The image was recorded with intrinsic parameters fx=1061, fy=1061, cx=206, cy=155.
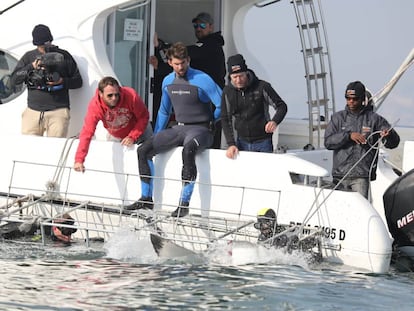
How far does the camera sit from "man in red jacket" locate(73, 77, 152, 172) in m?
8.76

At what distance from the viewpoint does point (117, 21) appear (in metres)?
9.91

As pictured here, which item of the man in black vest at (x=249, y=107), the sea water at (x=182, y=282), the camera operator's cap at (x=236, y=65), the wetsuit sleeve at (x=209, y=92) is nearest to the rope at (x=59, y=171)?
the sea water at (x=182, y=282)

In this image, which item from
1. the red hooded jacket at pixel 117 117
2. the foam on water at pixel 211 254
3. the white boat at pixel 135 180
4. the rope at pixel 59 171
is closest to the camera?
the foam on water at pixel 211 254

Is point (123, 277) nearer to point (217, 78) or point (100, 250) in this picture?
point (100, 250)

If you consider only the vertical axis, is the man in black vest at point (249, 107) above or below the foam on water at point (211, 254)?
above

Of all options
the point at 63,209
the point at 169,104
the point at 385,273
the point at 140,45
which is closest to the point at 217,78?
the point at 140,45

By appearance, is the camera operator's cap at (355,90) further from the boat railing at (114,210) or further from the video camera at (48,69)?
the video camera at (48,69)

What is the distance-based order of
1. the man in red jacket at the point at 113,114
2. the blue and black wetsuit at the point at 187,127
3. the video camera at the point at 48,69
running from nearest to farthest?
the blue and black wetsuit at the point at 187,127 → the man in red jacket at the point at 113,114 → the video camera at the point at 48,69

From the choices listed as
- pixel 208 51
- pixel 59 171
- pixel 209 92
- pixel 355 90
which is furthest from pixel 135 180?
pixel 208 51

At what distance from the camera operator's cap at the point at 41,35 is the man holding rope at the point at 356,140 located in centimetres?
267

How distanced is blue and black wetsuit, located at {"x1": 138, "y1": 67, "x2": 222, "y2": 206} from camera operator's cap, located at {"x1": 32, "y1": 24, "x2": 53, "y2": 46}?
1.23 meters

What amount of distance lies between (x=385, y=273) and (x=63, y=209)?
2777 mm

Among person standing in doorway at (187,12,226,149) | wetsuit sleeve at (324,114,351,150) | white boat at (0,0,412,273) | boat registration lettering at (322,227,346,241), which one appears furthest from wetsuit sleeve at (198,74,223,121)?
person standing in doorway at (187,12,226,149)

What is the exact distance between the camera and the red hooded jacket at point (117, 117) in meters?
8.86
